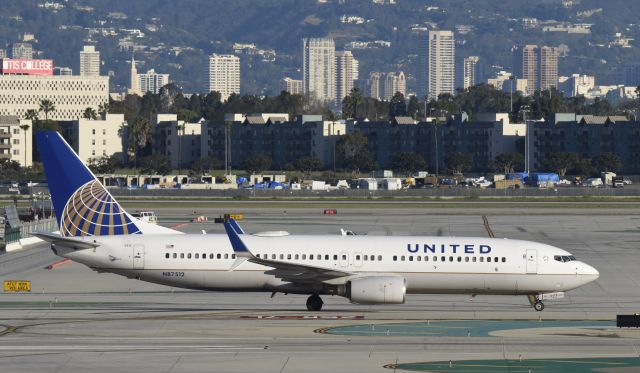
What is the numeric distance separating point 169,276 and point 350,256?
7.56m

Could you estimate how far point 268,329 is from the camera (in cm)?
4912

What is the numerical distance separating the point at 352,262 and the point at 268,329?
655cm

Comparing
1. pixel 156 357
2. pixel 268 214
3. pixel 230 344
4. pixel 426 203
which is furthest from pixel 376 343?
pixel 426 203

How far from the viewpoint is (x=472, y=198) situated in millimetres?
165250

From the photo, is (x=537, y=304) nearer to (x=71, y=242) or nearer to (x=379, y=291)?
(x=379, y=291)

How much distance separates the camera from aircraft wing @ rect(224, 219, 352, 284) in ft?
173

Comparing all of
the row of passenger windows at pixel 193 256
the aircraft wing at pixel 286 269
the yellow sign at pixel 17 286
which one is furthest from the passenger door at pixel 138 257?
the yellow sign at pixel 17 286

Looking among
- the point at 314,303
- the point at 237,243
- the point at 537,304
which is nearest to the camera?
the point at 237,243

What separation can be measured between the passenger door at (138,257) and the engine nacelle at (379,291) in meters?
8.85

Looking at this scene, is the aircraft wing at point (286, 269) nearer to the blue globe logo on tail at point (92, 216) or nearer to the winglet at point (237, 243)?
the winglet at point (237, 243)

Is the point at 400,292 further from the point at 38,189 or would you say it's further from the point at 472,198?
the point at 38,189

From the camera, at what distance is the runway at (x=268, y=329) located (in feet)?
139

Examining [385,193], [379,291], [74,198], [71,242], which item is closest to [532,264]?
[379,291]

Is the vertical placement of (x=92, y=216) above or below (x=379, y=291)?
above
